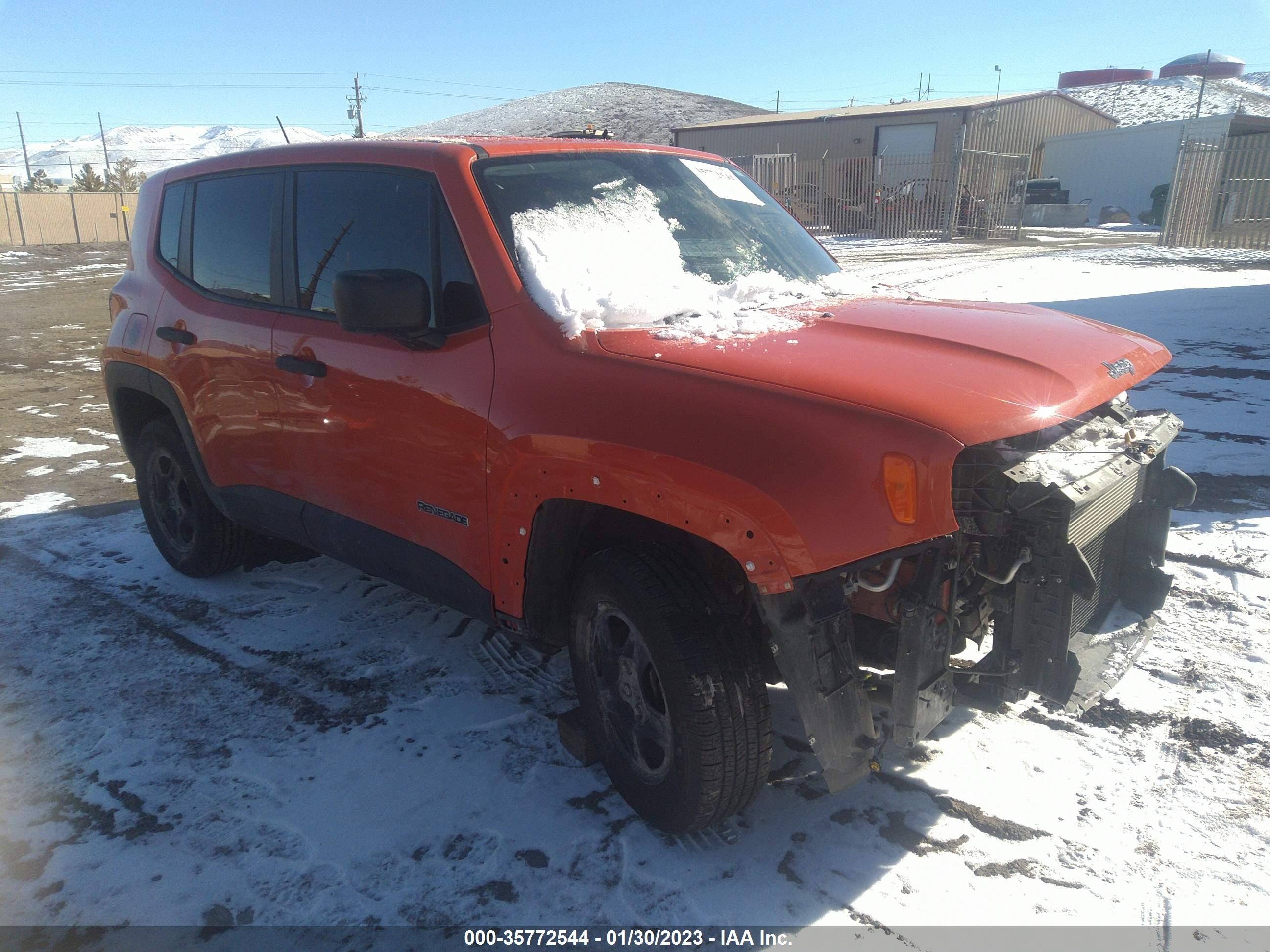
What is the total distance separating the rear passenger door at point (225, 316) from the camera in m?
3.55

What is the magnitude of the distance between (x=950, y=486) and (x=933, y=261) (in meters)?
17.6

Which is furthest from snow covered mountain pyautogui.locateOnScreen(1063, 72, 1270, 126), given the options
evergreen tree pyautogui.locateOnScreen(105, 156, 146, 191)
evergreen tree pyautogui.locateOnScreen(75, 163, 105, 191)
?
evergreen tree pyautogui.locateOnScreen(75, 163, 105, 191)

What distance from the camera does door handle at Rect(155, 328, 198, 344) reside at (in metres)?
3.90

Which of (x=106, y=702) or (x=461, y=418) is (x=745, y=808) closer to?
(x=461, y=418)

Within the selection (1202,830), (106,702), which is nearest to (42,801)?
(106,702)

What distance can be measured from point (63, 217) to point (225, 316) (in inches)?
1681

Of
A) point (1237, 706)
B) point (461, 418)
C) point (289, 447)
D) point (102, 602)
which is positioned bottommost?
point (102, 602)

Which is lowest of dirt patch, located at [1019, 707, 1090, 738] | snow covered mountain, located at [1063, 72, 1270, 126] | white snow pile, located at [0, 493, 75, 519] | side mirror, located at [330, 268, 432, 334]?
white snow pile, located at [0, 493, 75, 519]

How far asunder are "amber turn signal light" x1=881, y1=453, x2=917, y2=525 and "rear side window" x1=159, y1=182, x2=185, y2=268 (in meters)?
3.62

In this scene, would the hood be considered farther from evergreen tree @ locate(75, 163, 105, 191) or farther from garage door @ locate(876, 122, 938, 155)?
evergreen tree @ locate(75, 163, 105, 191)

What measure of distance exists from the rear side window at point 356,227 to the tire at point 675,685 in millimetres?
1134

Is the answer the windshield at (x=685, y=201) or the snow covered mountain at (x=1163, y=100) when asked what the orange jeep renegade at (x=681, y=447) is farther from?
the snow covered mountain at (x=1163, y=100)

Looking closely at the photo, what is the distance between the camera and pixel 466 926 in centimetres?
232

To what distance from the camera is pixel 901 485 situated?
197 centimetres
